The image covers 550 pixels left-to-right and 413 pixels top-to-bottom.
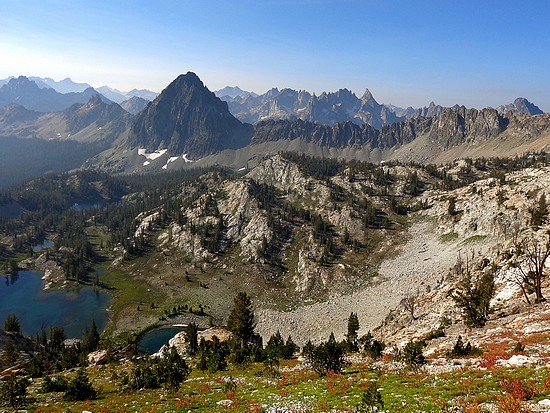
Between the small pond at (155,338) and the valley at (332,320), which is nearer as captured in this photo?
the valley at (332,320)

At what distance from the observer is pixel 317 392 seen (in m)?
34.0

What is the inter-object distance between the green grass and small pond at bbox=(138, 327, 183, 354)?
245ft

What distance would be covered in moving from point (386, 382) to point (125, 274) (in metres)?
191

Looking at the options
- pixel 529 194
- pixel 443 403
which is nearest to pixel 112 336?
pixel 443 403

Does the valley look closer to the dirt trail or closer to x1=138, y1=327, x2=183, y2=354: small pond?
the dirt trail

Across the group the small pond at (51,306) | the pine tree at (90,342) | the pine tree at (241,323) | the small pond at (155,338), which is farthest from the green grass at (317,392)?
the small pond at (51,306)

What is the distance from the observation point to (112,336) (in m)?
130

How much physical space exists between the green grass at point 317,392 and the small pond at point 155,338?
7464 cm

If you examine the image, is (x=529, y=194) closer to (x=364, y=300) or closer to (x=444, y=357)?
(x=364, y=300)

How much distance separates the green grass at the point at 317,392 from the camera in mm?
25172

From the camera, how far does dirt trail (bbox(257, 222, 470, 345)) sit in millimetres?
117188

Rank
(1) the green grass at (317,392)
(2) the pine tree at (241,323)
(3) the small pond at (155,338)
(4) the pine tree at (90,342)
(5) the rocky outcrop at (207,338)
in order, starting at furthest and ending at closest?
(3) the small pond at (155,338) < (4) the pine tree at (90,342) < (5) the rocky outcrop at (207,338) < (2) the pine tree at (241,323) < (1) the green grass at (317,392)

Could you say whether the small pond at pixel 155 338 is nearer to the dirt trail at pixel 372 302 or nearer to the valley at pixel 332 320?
the valley at pixel 332 320

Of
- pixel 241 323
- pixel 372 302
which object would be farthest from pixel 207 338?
pixel 372 302
